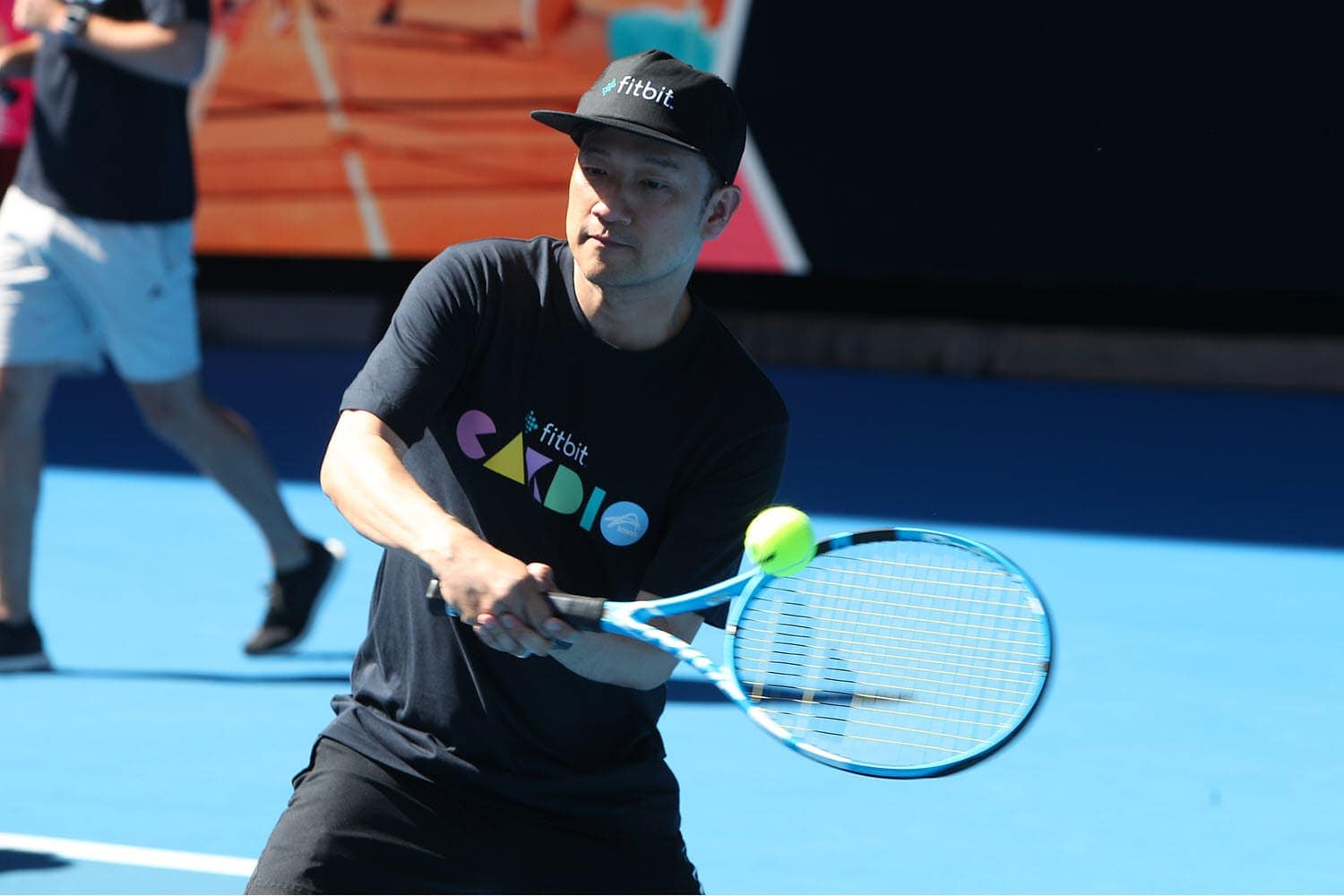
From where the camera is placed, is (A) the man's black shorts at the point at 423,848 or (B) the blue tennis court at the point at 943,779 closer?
(A) the man's black shorts at the point at 423,848

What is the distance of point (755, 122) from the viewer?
958 cm

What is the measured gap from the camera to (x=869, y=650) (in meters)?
2.91

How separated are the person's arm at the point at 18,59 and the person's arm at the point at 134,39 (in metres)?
0.33

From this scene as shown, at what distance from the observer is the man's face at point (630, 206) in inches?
106

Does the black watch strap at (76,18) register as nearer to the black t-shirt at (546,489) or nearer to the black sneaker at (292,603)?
the black sneaker at (292,603)

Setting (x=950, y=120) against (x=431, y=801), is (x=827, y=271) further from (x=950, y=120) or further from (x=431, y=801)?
(x=431, y=801)

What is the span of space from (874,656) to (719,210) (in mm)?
717

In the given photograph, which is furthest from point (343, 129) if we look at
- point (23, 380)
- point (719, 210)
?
point (719, 210)

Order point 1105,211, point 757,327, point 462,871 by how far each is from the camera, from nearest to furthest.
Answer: point 462,871, point 1105,211, point 757,327

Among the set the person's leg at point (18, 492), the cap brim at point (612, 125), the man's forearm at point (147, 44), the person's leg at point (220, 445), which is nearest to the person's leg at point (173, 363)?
the person's leg at point (220, 445)


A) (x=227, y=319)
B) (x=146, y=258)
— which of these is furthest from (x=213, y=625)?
(x=227, y=319)

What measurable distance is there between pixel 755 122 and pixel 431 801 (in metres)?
7.23

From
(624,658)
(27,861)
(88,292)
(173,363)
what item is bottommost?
(27,861)

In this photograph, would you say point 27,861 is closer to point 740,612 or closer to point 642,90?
point 740,612
